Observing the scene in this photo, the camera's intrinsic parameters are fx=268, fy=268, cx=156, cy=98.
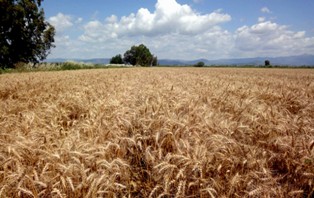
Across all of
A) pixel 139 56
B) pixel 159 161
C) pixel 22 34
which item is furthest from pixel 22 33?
pixel 139 56

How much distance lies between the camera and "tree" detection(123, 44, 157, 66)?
139 metres

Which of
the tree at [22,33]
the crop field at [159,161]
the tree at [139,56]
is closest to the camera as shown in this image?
the crop field at [159,161]

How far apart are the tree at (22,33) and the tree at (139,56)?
303 ft

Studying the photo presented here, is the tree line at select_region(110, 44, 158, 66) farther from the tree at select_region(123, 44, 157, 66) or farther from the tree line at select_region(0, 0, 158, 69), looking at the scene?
the tree line at select_region(0, 0, 158, 69)

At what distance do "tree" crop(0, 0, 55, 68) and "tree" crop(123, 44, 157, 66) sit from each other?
92.3 metres

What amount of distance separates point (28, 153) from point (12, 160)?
155mm

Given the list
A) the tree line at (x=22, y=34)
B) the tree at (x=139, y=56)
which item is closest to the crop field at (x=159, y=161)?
the tree line at (x=22, y=34)

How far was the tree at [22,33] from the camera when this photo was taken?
1614 inches

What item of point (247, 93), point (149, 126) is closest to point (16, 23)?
point (247, 93)

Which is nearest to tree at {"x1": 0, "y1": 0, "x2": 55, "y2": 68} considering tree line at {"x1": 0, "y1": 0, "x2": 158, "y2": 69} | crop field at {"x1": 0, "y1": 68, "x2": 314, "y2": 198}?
tree line at {"x1": 0, "y1": 0, "x2": 158, "y2": 69}

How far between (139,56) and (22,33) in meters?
97.1

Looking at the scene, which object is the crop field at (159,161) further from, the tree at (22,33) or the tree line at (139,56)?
the tree line at (139,56)

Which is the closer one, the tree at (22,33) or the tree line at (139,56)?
the tree at (22,33)

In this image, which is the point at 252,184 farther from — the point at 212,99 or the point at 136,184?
the point at 212,99
